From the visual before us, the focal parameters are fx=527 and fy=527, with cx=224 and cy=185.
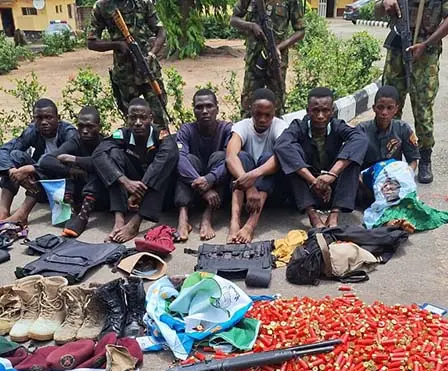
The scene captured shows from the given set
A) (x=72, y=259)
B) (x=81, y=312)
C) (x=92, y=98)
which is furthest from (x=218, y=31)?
(x=81, y=312)

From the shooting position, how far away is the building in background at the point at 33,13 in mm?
29500

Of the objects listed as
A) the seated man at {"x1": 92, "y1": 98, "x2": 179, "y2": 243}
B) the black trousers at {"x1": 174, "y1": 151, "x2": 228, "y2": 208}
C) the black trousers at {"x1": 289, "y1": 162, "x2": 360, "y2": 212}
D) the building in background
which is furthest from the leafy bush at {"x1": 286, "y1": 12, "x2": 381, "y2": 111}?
the building in background

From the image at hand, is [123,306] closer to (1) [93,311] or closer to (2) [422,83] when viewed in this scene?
(1) [93,311]

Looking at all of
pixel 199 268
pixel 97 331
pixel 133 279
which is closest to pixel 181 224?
pixel 199 268

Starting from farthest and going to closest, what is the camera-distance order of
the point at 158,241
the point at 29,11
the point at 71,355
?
the point at 29,11 < the point at 158,241 < the point at 71,355

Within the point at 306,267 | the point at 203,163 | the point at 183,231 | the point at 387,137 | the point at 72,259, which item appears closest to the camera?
the point at 306,267

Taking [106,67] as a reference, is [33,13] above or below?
above

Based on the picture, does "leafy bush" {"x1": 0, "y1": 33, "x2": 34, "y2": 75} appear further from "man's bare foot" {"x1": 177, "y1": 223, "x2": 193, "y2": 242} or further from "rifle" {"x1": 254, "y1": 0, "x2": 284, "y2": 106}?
"man's bare foot" {"x1": 177, "y1": 223, "x2": 193, "y2": 242}

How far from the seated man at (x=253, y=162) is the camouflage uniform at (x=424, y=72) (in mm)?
1576

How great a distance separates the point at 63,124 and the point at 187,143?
1.36 m

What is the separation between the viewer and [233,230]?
15.5ft

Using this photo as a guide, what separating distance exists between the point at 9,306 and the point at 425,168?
A: 172 inches

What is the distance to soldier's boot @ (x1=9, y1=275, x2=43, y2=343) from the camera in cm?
353

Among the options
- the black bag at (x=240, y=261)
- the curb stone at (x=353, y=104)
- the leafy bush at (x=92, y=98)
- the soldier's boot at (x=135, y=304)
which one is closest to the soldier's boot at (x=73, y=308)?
the soldier's boot at (x=135, y=304)
